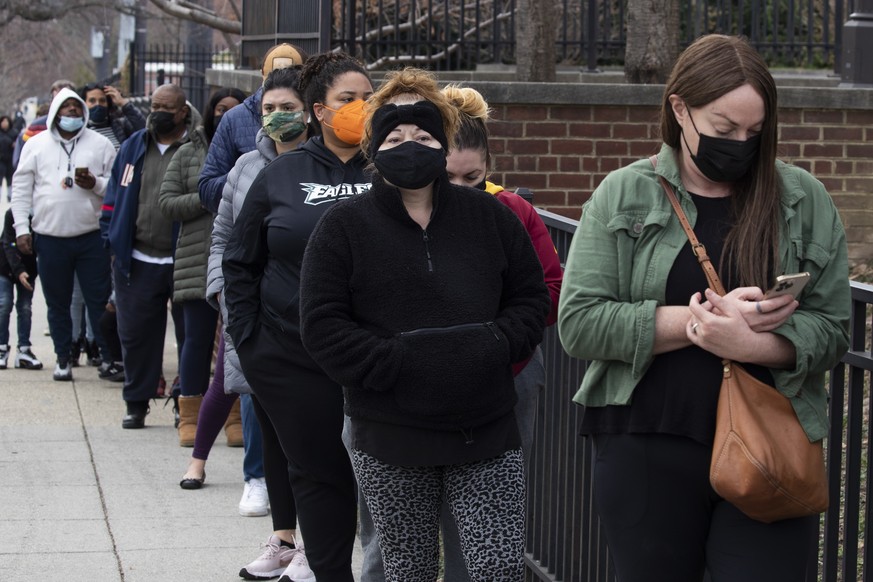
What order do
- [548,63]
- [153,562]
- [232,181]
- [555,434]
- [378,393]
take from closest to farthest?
[378,393], [555,434], [232,181], [153,562], [548,63]

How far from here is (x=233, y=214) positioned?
17.8 ft

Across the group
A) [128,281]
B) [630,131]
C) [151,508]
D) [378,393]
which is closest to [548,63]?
[630,131]

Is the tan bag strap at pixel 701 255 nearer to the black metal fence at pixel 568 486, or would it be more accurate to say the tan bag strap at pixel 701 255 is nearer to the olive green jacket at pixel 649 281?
the olive green jacket at pixel 649 281

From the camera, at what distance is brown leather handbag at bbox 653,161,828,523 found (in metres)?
3.02

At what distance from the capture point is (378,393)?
3.68 m

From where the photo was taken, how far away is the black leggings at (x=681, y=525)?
3.14 m

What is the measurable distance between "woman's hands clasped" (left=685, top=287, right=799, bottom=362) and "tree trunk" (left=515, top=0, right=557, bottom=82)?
654cm

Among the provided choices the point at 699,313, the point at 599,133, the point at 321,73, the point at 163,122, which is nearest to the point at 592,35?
the point at 599,133

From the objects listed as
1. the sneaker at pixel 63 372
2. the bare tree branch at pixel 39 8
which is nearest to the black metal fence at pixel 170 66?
the bare tree branch at pixel 39 8

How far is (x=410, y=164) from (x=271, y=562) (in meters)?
2.52

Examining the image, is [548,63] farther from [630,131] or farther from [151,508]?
[151,508]

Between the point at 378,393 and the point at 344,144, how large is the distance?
122 centimetres

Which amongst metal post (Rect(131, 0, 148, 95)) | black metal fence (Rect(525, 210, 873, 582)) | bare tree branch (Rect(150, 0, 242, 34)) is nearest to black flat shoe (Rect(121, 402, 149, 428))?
black metal fence (Rect(525, 210, 873, 582))

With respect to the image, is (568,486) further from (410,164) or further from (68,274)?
(68,274)
